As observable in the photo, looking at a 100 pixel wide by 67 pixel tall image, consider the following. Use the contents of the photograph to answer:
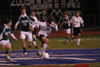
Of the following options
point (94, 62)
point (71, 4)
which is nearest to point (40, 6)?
point (71, 4)

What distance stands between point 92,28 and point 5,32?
19798 mm

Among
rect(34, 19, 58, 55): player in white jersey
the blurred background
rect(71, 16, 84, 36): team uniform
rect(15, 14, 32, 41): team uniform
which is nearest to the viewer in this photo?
rect(34, 19, 58, 55): player in white jersey

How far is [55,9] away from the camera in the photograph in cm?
3111

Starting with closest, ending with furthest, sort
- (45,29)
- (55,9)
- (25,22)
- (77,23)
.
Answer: (45,29), (25,22), (77,23), (55,9)

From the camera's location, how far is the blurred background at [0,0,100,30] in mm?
30656

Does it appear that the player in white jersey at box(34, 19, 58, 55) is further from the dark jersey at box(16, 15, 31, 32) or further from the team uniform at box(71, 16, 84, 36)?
the team uniform at box(71, 16, 84, 36)

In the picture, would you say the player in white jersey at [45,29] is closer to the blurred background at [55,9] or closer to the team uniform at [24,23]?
the team uniform at [24,23]

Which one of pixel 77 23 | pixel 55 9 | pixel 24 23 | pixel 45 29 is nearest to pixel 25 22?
pixel 24 23

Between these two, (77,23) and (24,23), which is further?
(77,23)

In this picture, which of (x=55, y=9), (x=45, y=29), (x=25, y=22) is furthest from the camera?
(x=55, y=9)

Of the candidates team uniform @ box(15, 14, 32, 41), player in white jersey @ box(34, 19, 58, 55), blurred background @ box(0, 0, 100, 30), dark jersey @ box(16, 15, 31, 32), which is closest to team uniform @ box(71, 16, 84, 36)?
team uniform @ box(15, 14, 32, 41)

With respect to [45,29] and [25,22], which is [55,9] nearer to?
[25,22]

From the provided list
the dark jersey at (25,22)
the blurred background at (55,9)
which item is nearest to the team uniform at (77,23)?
the dark jersey at (25,22)

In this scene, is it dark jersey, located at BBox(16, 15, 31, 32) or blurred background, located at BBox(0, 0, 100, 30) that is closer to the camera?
dark jersey, located at BBox(16, 15, 31, 32)
